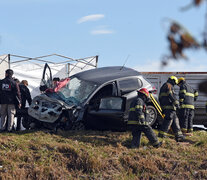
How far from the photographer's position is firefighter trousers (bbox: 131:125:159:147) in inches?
361

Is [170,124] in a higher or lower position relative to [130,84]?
lower

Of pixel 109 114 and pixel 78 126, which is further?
pixel 78 126

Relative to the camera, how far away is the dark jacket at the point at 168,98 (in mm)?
10023

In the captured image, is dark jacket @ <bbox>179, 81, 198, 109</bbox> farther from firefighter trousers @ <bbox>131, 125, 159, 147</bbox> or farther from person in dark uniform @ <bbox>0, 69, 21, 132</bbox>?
person in dark uniform @ <bbox>0, 69, 21, 132</bbox>

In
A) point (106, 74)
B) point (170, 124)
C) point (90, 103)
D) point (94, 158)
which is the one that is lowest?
point (94, 158)

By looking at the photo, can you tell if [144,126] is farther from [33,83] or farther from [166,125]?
[33,83]

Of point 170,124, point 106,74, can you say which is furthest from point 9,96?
point 170,124

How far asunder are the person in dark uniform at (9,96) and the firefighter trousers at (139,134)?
11.9ft

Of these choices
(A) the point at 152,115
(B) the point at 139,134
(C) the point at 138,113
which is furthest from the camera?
(A) the point at 152,115

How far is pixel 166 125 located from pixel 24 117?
452 cm

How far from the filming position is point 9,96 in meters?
10.7

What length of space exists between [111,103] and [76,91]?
1.13 m

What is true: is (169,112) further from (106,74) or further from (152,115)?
(106,74)

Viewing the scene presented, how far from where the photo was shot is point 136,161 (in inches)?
331
